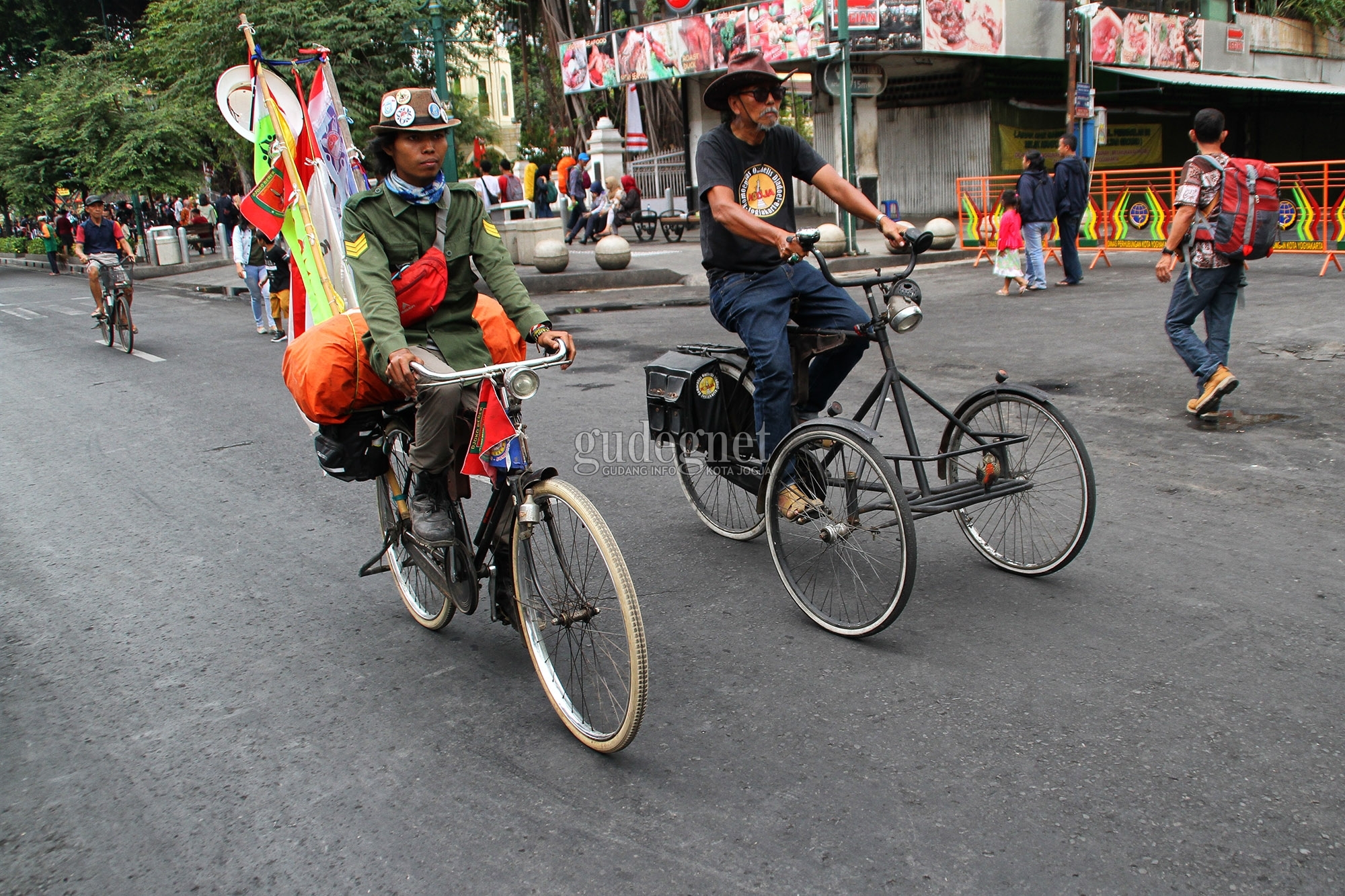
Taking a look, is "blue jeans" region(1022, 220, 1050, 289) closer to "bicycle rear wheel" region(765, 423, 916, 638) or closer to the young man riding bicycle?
"bicycle rear wheel" region(765, 423, 916, 638)

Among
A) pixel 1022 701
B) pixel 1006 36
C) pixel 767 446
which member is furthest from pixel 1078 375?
pixel 1006 36

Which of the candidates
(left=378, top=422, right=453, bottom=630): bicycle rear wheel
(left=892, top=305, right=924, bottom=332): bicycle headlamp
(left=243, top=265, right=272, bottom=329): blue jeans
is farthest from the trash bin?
(left=892, top=305, right=924, bottom=332): bicycle headlamp

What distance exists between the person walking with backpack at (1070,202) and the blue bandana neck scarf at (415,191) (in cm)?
1163

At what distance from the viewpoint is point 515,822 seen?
112 inches

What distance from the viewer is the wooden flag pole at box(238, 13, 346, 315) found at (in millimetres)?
Result: 5422

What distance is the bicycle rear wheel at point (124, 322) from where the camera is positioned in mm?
12578

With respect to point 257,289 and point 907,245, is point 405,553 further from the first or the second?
point 257,289

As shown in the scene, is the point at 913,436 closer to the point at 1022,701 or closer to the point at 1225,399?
the point at 1022,701

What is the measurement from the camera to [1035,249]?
1349cm

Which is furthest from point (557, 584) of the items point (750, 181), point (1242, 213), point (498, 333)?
point (1242, 213)

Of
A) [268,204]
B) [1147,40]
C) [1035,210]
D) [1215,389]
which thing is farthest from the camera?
[1147,40]

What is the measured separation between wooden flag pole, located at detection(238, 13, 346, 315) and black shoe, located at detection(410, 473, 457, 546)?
2037mm

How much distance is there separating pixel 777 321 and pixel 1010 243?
9707 mm

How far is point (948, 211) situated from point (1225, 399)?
2098 centimetres
